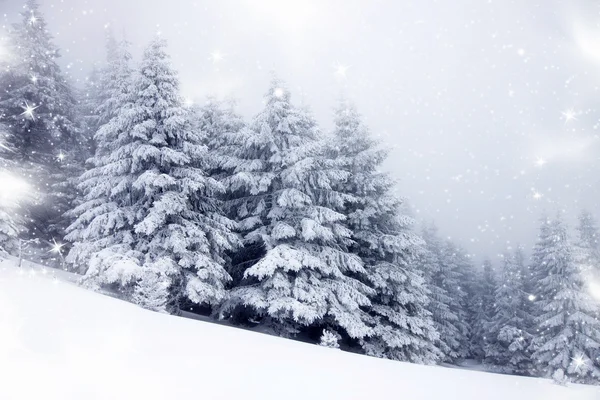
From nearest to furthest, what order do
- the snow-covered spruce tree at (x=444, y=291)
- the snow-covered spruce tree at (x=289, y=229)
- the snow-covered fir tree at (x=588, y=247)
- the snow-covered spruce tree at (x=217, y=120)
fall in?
the snow-covered spruce tree at (x=289, y=229) → the snow-covered spruce tree at (x=217, y=120) → the snow-covered fir tree at (x=588, y=247) → the snow-covered spruce tree at (x=444, y=291)

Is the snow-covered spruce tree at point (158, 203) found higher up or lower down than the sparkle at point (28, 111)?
lower down

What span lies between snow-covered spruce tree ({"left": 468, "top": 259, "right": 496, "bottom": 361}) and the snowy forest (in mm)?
17201

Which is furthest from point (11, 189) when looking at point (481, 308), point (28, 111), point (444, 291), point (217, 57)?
point (481, 308)


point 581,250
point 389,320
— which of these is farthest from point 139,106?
point 581,250

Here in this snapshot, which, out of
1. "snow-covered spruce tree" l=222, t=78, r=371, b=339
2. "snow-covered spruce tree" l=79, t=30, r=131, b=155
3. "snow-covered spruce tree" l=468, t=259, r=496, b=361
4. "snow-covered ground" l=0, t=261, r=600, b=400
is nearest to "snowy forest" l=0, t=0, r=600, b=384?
"snow-covered spruce tree" l=222, t=78, r=371, b=339

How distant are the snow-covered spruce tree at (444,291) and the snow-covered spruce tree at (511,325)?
10.4 ft

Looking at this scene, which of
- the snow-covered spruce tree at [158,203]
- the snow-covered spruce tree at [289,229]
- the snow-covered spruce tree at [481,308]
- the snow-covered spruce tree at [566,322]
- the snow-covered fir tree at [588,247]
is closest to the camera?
the snow-covered spruce tree at [158,203]

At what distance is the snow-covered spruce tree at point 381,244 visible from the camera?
634 inches

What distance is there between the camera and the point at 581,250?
24.9 meters

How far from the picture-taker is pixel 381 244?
16812mm

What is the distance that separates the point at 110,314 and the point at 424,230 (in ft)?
114

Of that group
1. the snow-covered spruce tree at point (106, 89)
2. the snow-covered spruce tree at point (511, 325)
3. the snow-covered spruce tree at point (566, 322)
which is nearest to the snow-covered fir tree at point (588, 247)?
the snow-covered spruce tree at point (566, 322)

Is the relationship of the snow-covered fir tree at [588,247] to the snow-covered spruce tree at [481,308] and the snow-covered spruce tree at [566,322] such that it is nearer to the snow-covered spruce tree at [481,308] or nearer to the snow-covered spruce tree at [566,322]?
the snow-covered spruce tree at [566,322]

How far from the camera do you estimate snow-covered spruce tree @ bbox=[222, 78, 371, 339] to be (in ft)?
46.2
